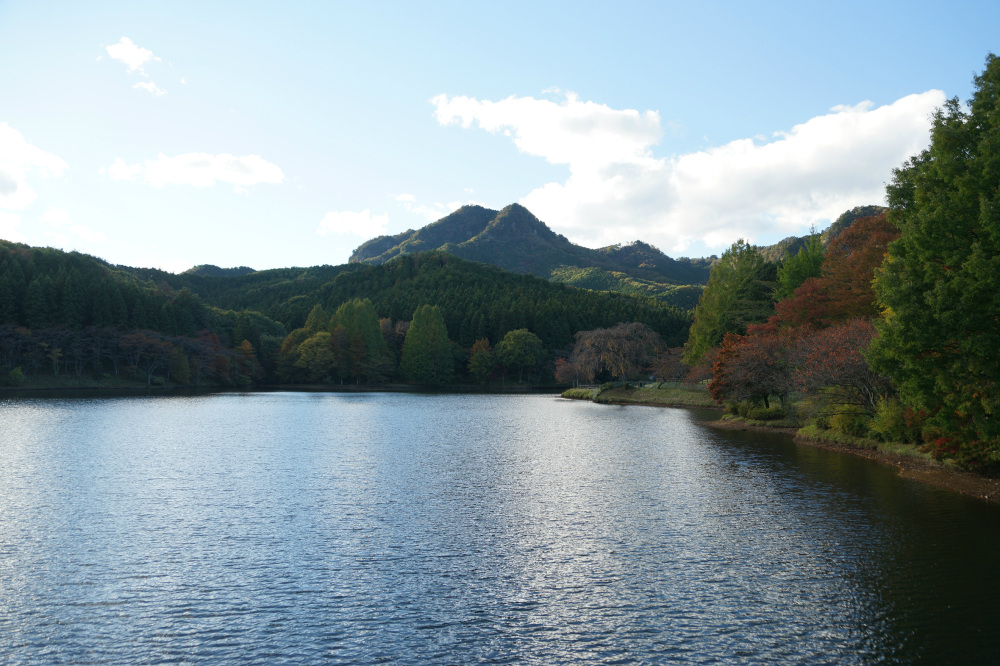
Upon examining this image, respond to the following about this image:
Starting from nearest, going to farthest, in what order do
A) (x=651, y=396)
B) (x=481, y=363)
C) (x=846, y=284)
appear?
(x=846, y=284), (x=651, y=396), (x=481, y=363)

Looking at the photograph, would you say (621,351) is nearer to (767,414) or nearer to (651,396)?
(651,396)

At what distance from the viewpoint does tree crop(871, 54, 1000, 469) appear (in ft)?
74.2

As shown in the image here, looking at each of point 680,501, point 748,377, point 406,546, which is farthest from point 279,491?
A: point 748,377

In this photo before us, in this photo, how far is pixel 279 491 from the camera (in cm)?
2389

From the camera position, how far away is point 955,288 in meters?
23.0

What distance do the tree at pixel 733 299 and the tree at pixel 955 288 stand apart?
36.8 meters

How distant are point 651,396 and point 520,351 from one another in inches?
1882

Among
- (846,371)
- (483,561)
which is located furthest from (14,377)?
(846,371)

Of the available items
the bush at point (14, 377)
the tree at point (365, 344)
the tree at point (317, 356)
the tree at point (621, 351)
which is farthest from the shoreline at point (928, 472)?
the bush at point (14, 377)

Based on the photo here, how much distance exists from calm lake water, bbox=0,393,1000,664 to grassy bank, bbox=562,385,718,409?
41.0 metres

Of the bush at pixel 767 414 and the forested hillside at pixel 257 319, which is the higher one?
the forested hillside at pixel 257 319

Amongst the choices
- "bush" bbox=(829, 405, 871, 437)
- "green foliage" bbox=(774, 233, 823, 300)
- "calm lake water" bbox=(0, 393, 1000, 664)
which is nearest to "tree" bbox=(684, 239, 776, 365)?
"green foliage" bbox=(774, 233, 823, 300)

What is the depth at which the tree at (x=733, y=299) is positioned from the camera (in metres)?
65.0

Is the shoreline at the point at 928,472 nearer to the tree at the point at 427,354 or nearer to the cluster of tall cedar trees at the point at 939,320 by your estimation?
the cluster of tall cedar trees at the point at 939,320
